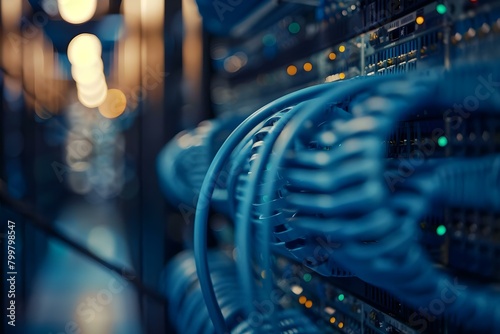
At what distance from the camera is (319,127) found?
0.67 metres

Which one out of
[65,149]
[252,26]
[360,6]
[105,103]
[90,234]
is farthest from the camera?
[90,234]

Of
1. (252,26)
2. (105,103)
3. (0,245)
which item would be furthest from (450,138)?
(105,103)

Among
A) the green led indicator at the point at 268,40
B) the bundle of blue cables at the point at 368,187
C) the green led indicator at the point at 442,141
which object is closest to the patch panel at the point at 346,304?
the bundle of blue cables at the point at 368,187

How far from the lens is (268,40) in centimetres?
120

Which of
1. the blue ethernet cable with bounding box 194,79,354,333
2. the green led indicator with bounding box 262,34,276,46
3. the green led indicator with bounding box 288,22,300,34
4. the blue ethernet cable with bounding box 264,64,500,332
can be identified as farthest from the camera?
the green led indicator with bounding box 262,34,276,46

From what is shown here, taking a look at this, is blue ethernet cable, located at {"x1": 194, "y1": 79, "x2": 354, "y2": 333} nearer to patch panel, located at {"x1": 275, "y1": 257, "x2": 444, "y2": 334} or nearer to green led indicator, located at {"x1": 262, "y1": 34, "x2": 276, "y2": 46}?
patch panel, located at {"x1": 275, "y1": 257, "x2": 444, "y2": 334}

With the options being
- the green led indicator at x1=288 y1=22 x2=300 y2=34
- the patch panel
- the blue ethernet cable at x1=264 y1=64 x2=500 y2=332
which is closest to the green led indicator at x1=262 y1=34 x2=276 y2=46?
the green led indicator at x1=288 y1=22 x2=300 y2=34

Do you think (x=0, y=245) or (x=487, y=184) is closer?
(x=487, y=184)

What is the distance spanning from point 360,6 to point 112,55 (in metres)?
2.08

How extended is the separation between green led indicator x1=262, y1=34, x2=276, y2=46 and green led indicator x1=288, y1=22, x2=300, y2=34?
0.10 m

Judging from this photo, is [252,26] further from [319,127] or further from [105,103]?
[105,103]

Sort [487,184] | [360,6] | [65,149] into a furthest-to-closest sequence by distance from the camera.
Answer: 1. [65,149]
2. [360,6]
3. [487,184]

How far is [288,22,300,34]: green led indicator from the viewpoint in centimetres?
103

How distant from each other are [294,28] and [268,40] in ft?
0.53
